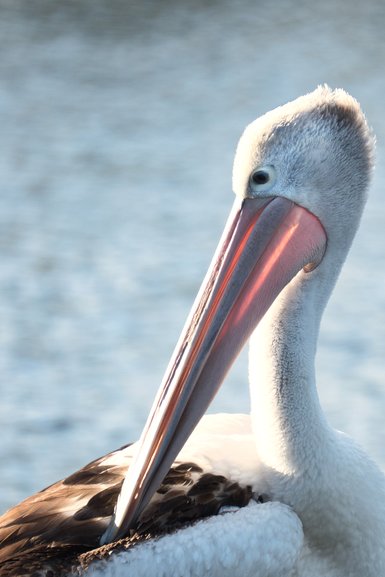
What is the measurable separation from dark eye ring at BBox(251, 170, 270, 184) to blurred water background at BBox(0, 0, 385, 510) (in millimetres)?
1794

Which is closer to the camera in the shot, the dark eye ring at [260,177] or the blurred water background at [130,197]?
the dark eye ring at [260,177]

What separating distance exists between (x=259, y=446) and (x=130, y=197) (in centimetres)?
355

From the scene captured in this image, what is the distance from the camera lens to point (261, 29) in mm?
8594

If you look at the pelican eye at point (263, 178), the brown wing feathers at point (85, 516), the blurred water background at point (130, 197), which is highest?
the blurred water background at point (130, 197)

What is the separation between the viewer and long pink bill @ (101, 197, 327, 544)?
2.81 metres

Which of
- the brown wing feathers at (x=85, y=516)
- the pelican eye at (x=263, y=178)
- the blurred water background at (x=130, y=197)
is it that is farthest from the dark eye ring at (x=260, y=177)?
the blurred water background at (x=130, y=197)

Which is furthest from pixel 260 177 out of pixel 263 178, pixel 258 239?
pixel 258 239

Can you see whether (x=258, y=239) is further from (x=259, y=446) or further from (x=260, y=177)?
(x=259, y=446)

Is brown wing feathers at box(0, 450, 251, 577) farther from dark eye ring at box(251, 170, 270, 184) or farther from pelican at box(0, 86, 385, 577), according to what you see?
dark eye ring at box(251, 170, 270, 184)

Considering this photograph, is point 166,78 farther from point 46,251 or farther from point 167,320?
point 167,320

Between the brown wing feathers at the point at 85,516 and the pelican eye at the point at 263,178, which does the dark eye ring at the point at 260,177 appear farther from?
the brown wing feathers at the point at 85,516

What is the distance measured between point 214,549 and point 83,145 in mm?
4481

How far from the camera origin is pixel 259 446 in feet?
9.99

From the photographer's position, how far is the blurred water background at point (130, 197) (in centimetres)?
490
